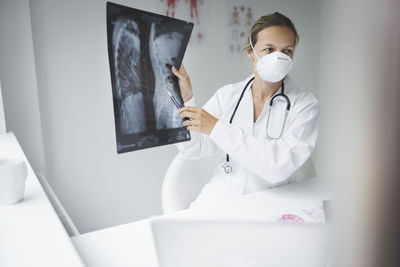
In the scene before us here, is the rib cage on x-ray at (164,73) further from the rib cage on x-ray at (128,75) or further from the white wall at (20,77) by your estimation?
the white wall at (20,77)

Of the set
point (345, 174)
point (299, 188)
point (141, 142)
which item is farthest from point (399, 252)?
point (141, 142)

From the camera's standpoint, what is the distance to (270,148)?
3.26 ft

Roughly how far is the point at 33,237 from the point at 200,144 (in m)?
0.77

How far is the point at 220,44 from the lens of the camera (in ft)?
4.81

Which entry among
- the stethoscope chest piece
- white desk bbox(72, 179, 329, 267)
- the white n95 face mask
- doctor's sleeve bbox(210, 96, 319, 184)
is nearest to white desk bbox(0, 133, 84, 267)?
white desk bbox(72, 179, 329, 267)

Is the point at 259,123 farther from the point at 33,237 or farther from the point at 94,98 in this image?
the point at 33,237

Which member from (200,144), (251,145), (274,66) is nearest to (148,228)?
(251,145)

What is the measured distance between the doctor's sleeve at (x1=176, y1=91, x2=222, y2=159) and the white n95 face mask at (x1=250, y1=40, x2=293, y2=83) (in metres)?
0.20

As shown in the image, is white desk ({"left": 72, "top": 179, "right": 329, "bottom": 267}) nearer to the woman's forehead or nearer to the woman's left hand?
the woman's left hand

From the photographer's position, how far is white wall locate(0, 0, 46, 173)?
115cm

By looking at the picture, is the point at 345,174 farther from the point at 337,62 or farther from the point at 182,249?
the point at 182,249

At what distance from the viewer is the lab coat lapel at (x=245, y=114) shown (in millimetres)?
1165

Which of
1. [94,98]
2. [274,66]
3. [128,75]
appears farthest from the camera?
[94,98]

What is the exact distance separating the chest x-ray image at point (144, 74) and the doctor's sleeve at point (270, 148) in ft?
0.60
